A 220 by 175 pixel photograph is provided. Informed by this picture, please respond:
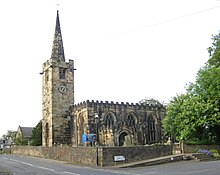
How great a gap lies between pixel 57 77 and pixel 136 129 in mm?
14661

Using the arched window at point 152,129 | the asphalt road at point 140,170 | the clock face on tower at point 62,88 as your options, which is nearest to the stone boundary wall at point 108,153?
the asphalt road at point 140,170

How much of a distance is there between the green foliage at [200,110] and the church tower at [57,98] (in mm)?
18302

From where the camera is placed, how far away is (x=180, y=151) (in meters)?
29.2

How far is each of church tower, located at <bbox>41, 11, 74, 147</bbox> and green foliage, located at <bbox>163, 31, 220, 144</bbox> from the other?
18.3 m

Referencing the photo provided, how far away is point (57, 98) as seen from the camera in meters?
47.9

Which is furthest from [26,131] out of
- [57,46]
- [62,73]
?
[62,73]

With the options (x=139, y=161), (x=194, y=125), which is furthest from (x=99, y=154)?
(x=194, y=125)

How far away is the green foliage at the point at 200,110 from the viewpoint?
30953 millimetres

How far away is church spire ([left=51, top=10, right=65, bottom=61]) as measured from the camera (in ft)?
166

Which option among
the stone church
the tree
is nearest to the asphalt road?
the stone church

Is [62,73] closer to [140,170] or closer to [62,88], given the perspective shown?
[62,88]

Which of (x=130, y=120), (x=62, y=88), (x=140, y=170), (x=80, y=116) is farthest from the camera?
(x=62, y=88)

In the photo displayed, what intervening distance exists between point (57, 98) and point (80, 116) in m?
5.48

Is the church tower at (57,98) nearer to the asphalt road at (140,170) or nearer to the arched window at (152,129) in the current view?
the arched window at (152,129)
